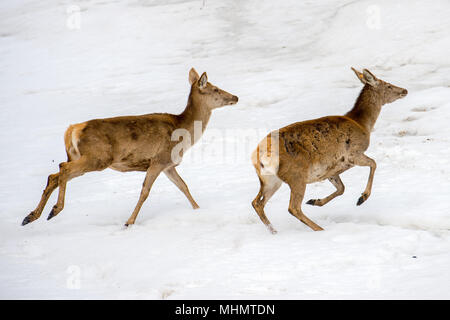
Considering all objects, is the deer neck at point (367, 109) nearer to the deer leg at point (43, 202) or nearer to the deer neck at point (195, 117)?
the deer neck at point (195, 117)

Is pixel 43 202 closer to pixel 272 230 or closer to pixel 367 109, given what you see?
pixel 272 230

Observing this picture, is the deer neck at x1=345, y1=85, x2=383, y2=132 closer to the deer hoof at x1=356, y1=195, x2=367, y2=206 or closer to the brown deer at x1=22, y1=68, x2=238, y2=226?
the deer hoof at x1=356, y1=195, x2=367, y2=206

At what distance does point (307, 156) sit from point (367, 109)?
166cm

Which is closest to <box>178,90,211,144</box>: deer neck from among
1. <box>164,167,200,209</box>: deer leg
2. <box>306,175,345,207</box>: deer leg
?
<box>164,167,200,209</box>: deer leg

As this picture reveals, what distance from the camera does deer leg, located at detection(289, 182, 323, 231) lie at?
726 cm

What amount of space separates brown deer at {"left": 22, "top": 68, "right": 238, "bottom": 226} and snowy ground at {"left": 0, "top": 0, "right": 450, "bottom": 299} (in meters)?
0.51

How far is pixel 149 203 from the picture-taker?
903cm

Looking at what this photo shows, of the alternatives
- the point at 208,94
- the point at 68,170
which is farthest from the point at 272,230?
the point at 208,94

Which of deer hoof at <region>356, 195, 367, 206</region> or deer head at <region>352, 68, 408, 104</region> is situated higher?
deer head at <region>352, 68, 408, 104</region>

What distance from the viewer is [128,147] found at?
801cm

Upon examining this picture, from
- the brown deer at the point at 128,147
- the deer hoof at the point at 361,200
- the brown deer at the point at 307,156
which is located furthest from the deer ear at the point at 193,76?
the deer hoof at the point at 361,200

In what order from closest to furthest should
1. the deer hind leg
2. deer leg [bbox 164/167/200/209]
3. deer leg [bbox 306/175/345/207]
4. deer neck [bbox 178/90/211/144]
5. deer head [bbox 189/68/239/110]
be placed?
the deer hind leg < deer leg [bbox 306/175/345/207] < deer leg [bbox 164/167/200/209] < deer neck [bbox 178/90/211/144] < deer head [bbox 189/68/239/110]

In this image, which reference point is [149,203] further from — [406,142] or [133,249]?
[406,142]

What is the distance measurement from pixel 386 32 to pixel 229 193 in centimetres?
947
